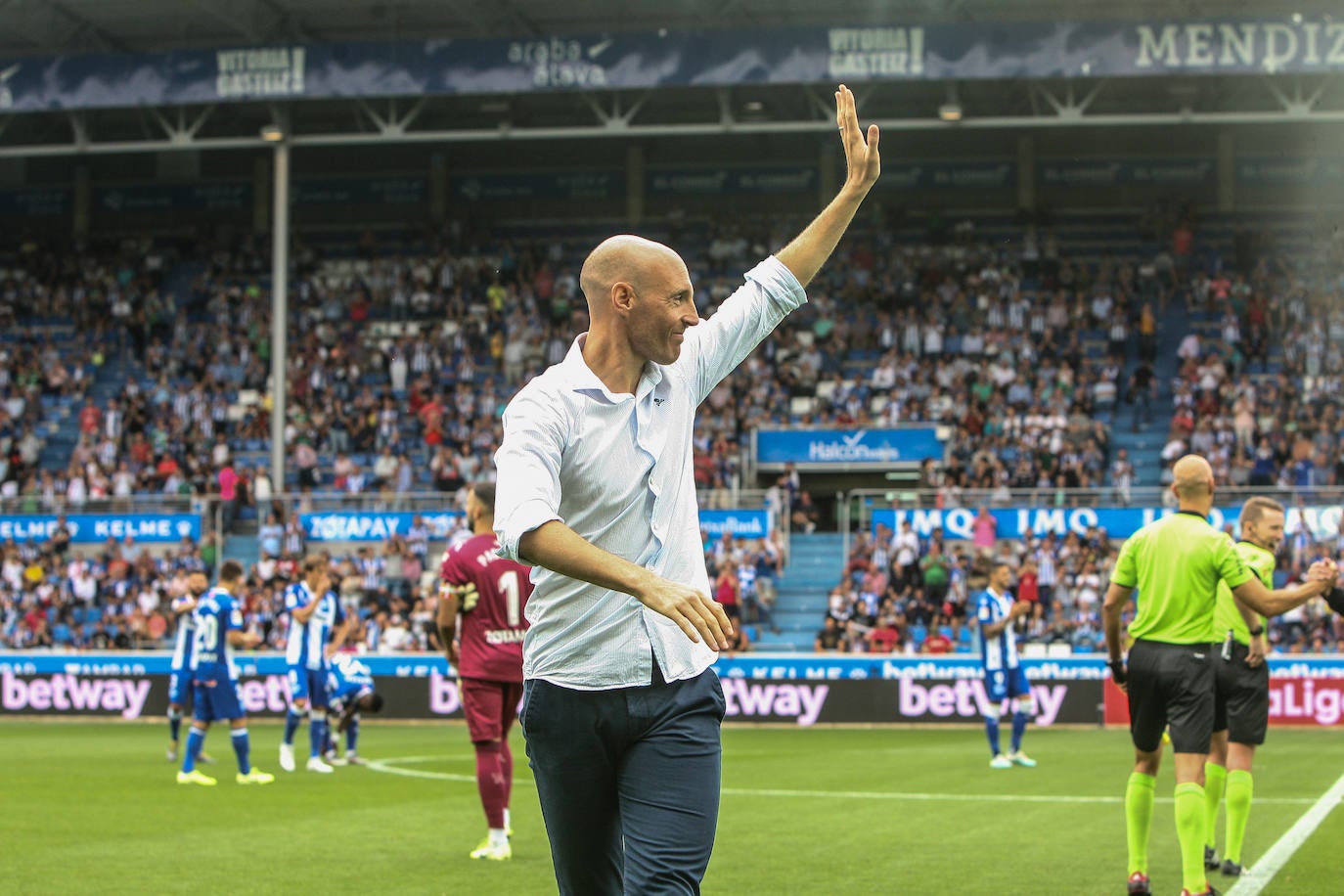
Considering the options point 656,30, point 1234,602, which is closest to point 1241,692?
point 1234,602

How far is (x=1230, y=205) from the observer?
41.4 metres

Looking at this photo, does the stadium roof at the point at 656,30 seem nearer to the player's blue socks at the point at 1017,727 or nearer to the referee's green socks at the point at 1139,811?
the player's blue socks at the point at 1017,727

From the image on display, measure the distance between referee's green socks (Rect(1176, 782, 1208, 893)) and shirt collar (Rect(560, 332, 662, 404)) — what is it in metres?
4.83

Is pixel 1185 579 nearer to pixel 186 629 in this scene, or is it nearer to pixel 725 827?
pixel 725 827

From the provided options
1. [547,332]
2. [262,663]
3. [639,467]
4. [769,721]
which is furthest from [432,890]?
[547,332]

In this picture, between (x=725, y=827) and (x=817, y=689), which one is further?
(x=817, y=689)

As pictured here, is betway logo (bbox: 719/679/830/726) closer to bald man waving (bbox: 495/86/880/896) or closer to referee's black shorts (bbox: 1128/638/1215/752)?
referee's black shorts (bbox: 1128/638/1215/752)

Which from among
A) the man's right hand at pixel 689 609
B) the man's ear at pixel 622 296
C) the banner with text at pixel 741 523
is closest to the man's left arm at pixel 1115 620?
the man's ear at pixel 622 296

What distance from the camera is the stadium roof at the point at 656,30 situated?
34.3 metres

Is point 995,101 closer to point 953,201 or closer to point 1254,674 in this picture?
point 953,201

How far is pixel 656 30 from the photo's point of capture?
35.7 meters

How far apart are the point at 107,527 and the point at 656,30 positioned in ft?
48.5

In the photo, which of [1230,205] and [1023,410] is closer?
[1023,410]

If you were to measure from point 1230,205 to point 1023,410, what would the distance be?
1030 centimetres
